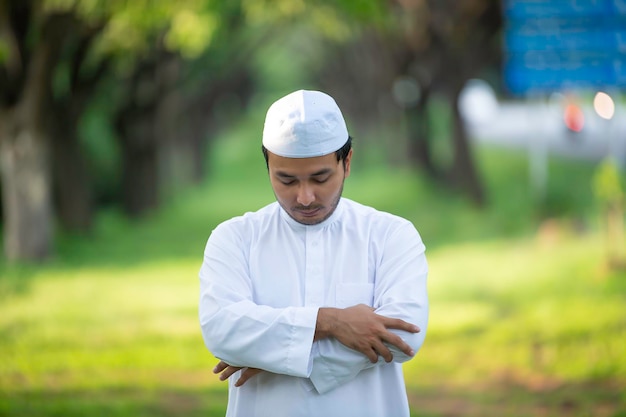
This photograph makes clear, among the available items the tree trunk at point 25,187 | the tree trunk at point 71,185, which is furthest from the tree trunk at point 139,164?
the tree trunk at point 25,187

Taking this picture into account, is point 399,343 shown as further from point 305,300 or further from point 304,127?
point 304,127

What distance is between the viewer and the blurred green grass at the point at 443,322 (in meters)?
7.46

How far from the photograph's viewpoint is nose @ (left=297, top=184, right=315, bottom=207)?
2.66m

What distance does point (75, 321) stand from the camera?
9.73m

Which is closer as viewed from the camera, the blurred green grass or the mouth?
the mouth

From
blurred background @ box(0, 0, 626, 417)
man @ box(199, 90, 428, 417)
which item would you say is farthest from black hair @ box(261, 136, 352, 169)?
blurred background @ box(0, 0, 626, 417)

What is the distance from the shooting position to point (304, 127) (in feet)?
8.57

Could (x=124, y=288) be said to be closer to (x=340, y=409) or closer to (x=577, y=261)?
(x=577, y=261)

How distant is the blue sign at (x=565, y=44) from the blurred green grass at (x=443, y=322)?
2.25 metres

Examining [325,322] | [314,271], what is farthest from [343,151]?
[325,322]

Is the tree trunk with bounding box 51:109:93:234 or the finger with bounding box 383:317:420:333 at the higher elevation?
the tree trunk with bounding box 51:109:93:234

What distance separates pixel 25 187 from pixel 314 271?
10.4 meters

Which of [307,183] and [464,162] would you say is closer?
[307,183]

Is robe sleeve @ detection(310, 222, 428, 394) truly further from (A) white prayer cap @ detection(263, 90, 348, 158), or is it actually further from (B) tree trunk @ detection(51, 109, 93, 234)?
(B) tree trunk @ detection(51, 109, 93, 234)
